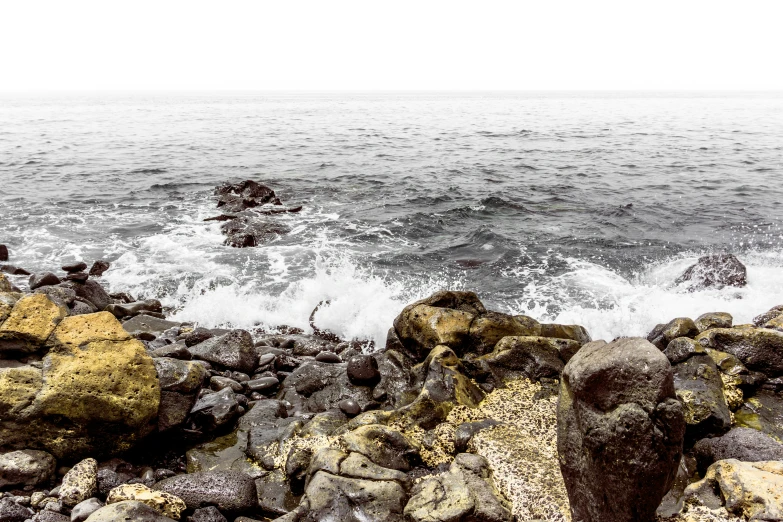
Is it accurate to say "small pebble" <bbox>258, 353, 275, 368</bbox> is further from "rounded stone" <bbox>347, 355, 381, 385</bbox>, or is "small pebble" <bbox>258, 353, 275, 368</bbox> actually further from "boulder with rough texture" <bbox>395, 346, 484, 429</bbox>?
"boulder with rough texture" <bbox>395, 346, 484, 429</bbox>

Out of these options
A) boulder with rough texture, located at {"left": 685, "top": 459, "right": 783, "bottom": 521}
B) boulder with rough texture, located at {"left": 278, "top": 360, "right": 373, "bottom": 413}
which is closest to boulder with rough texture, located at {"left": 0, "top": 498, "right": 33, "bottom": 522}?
boulder with rough texture, located at {"left": 278, "top": 360, "right": 373, "bottom": 413}

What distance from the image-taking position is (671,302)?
11438 mm

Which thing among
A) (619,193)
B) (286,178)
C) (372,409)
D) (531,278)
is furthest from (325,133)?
(372,409)

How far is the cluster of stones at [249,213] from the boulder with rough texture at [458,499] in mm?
12458

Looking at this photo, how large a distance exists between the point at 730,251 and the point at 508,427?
12.4 m

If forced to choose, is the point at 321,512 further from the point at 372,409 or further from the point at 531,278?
the point at 531,278

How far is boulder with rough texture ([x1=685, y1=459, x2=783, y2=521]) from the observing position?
4.21m

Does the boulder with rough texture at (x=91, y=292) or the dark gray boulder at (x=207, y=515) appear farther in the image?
the boulder with rough texture at (x=91, y=292)

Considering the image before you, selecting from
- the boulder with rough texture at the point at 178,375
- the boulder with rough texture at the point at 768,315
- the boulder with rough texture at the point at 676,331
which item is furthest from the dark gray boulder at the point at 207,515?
the boulder with rough texture at the point at 768,315

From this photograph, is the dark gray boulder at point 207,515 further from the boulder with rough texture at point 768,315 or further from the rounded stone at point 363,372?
the boulder with rough texture at point 768,315

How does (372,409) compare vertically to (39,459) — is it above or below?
below

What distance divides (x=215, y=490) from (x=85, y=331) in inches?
120

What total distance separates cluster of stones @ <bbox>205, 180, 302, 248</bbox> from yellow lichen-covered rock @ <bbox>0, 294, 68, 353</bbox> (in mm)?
9341

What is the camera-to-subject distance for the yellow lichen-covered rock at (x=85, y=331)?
21.3ft
